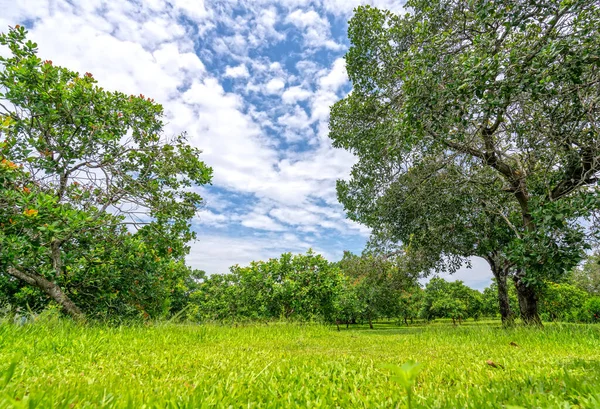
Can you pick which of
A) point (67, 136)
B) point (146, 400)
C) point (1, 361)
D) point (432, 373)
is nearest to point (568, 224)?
point (432, 373)

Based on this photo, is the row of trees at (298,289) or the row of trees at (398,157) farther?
the row of trees at (298,289)

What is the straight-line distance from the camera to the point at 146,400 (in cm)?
183

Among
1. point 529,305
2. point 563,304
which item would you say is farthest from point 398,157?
point 563,304

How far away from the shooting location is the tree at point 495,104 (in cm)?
473

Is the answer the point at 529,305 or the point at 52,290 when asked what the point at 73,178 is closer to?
the point at 52,290

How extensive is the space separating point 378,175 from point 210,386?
9451 millimetres

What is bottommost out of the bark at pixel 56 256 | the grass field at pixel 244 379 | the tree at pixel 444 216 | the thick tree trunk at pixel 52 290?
the grass field at pixel 244 379

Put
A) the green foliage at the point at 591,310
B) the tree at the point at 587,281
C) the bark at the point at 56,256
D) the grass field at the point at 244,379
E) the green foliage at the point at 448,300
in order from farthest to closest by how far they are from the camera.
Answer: the tree at the point at 587,281 < the green foliage at the point at 448,300 < the green foliage at the point at 591,310 < the bark at the point at 56,256 < the grass field at the point at 244,379

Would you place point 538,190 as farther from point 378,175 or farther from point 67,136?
point 67,136

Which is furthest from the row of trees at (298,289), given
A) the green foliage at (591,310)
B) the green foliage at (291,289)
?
the green foliage at (591,310)

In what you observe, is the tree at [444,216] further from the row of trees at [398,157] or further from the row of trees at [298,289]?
the row of trees at [298,289]

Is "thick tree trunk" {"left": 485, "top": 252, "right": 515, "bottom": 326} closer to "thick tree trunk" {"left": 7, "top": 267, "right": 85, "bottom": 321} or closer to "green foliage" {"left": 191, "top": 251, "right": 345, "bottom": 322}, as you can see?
"green foliage" {"left": 191, "top": 251, "right": 345, "bottom": 322}

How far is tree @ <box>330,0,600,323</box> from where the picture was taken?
186 inches

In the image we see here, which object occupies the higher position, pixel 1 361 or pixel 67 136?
pixel 67 136
